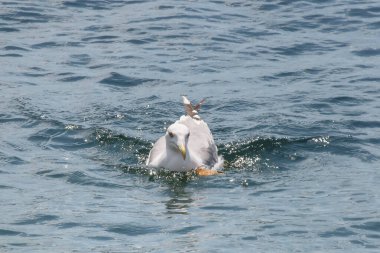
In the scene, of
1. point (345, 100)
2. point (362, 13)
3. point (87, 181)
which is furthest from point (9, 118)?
point (362, 13)

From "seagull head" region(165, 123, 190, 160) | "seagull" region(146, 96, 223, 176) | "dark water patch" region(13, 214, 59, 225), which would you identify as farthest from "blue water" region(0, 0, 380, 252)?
"seagull head" region(165, 123, 190, 160)

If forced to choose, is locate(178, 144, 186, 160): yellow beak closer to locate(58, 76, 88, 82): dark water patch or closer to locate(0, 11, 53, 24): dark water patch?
locate(58, 76, 88, 82): dark water patch

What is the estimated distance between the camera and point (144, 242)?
1137 centimetres

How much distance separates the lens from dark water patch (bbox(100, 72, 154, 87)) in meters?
19.4

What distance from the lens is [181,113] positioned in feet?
58.9

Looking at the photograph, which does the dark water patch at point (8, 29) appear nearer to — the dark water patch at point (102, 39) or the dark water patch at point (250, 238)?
the dark water patch at point (102, 39)

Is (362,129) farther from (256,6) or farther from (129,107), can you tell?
(256,6)

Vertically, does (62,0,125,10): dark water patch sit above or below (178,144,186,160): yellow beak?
above

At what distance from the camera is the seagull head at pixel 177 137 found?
14781 millimetres

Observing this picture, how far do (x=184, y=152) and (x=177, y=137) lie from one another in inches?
10.2

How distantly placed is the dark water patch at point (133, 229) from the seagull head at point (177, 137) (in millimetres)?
2919

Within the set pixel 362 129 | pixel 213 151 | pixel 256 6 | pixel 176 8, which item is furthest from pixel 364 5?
pixel 213 151

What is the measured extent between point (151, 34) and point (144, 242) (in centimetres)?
1196

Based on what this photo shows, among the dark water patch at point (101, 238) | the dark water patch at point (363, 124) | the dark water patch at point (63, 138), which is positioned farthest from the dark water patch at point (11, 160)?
the dark water patch at point (363, 124)
